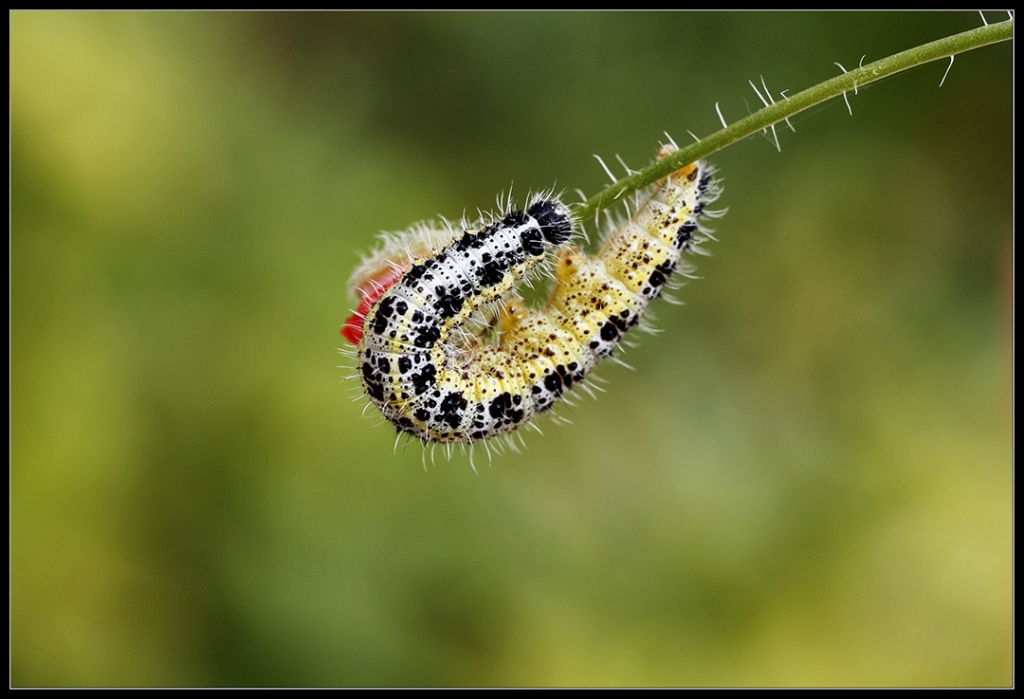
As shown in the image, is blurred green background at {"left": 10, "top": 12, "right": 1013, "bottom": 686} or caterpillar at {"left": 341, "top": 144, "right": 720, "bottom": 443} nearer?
caterpillar at {"left": 341, "top": 144, "right": 720, "bottom": 443}

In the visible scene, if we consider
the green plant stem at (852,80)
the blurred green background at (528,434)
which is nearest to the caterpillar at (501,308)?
the green plant stem at (852,80)

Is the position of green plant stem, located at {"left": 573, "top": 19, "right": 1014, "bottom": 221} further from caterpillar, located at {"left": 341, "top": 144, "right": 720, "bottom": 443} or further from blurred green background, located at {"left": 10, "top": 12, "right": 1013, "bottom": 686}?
blurred green background, located at {"left": 10, "top": 12, "right": 1013, "bottom": 686}

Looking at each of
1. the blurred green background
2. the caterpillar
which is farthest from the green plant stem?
the blurred green background

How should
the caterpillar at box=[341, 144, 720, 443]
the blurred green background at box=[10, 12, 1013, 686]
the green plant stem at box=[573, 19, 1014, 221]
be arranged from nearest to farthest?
the green plant stem at box=[573, 19, 1014, 221] < the caterpillar at box=[341, 144, 720, 443] < the blurred green background at box=[10, 12, 1013, 686]

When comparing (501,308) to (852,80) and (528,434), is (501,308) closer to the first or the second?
(852,80)

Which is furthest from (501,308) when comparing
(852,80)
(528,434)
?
(528,434)

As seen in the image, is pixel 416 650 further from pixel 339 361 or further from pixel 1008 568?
pixel 1008 568

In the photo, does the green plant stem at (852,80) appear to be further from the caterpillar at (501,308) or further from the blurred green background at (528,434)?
the blurred green background at (528,434)
